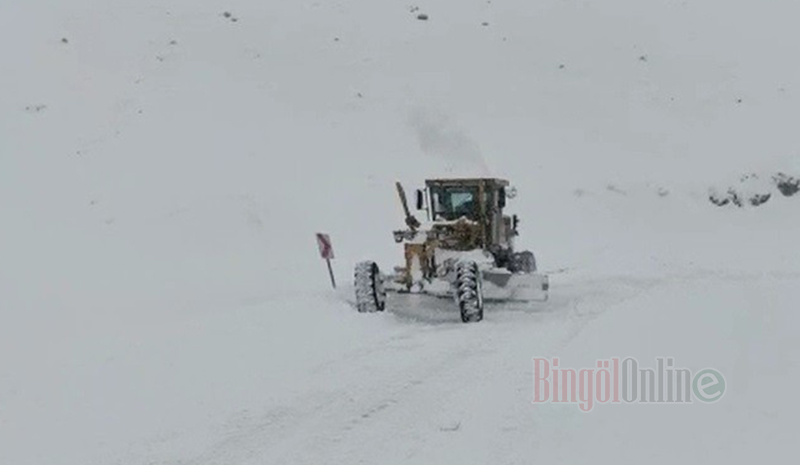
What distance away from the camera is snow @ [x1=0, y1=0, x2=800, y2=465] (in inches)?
294

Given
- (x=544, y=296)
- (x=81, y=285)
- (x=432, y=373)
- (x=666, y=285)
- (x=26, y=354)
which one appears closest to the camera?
(x=432, y=373)

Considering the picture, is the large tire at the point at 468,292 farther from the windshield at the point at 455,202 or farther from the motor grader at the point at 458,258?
the windshield at the point at 455,202

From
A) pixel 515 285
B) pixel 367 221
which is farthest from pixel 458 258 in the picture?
pixel 367 221

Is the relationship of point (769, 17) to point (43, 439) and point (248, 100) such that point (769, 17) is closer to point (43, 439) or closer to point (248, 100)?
point (248, 100)

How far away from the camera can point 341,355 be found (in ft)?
33.7

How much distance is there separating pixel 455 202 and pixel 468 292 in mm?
2983

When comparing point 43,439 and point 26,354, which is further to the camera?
point 26,354

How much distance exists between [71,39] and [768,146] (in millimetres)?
22132

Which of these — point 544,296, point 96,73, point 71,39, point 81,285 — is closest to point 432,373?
point 544,296

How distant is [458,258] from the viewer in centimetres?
1438

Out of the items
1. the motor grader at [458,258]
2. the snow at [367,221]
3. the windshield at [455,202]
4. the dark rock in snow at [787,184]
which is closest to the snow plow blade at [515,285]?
the motor grader at [458,258]

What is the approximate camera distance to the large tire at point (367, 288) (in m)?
13.9

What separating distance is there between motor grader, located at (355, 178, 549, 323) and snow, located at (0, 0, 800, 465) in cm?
48

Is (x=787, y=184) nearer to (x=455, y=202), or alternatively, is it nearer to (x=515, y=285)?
(x=455, y=202)
